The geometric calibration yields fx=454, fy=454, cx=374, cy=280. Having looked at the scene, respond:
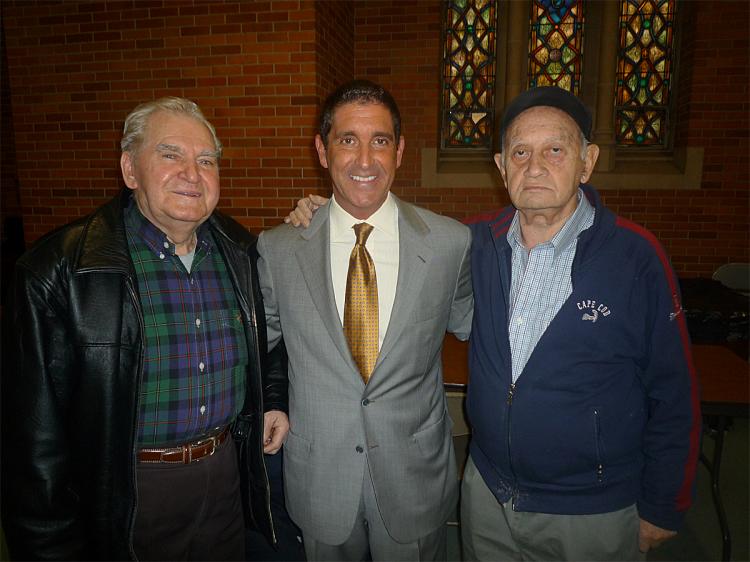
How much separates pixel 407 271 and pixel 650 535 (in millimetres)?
1166

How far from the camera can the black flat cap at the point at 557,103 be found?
1504 millimetres

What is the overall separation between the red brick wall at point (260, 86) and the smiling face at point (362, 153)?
227cm

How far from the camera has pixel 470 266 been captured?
177cm

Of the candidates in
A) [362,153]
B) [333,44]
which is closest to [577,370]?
[362,153]

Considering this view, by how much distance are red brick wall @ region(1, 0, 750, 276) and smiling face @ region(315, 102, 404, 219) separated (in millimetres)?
2270

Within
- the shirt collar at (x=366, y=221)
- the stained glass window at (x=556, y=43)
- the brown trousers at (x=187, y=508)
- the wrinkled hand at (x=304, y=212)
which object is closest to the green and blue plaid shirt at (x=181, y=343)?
the brown trousers at (x=187, y=508)

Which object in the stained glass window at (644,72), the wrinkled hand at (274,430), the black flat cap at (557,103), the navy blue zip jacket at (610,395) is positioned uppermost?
the stained glass window at (644,72)

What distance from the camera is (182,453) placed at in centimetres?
153

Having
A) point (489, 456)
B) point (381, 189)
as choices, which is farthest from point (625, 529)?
point (381, 189)

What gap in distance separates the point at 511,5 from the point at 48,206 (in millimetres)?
5130

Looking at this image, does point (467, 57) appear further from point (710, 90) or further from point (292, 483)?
point (292, 483)

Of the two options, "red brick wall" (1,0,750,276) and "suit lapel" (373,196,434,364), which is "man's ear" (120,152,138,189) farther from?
"red brick wall" (1,0,750,276)

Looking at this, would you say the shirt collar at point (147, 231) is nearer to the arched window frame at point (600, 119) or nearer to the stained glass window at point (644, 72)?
the arched window frame at point (600, 119)

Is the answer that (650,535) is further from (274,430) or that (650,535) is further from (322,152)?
(322,152)
